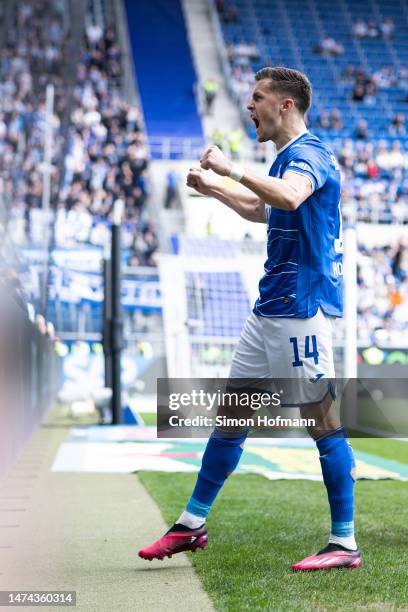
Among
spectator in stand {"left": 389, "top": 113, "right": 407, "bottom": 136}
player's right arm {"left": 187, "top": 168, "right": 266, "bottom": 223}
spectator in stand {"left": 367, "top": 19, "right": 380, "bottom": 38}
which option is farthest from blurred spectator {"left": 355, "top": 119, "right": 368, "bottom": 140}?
player's right arm {"left": 187, "top": 168, "right": 266, "bottom": 223}

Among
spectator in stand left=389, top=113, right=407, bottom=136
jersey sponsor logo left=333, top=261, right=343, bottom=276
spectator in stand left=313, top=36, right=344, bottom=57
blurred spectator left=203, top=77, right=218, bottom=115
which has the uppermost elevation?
spectator in stand left=313, top=36, right=344, bottom=57

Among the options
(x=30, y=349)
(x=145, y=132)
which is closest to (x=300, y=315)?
(x=30, y=349)

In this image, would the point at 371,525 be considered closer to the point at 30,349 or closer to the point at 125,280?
the point at 30,349

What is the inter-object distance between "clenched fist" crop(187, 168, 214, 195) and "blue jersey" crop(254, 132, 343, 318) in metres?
0.30

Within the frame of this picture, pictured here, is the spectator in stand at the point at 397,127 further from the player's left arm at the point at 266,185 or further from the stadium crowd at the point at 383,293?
the player's left arm at the point at 266,185

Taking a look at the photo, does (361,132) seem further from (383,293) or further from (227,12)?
(227,12)

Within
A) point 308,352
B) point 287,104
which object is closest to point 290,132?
point 287,104

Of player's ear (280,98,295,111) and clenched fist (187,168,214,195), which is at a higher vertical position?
player's ear (280,98,295,111)

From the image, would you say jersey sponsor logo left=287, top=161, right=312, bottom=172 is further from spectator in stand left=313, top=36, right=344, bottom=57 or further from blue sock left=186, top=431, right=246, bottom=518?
spectator in stand left=313, top=36, right=344, bottom=57

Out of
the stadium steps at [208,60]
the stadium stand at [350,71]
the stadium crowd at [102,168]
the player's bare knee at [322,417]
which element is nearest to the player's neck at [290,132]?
the player's bare knee at [322,417]

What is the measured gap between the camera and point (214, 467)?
13.3 ft

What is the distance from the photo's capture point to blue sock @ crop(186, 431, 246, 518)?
13.3 feet

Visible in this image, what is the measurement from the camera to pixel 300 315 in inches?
153

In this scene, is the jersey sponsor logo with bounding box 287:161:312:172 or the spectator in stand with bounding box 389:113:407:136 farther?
the spectator in stand with bounding box 389:113:407:136
